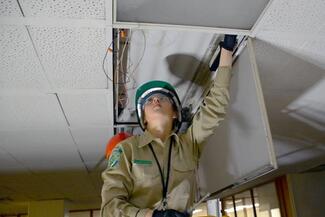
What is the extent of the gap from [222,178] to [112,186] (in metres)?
0.86

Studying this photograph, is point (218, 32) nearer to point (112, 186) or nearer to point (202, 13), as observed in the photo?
point (202, 13)

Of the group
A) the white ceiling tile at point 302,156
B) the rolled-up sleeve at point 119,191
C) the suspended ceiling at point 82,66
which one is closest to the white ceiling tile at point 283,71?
the suspended ceiling at point 82,66

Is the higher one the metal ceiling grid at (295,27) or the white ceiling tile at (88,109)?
the metal ceiling grid at (295,27)

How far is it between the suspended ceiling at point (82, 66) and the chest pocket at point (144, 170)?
0.64m

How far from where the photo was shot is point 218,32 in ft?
5.08

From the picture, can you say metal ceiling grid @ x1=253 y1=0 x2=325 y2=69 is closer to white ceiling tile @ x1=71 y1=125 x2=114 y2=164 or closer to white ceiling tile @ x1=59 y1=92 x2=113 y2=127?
white ceiling tile @ x1=59 y1=92 x2=113 y2=127

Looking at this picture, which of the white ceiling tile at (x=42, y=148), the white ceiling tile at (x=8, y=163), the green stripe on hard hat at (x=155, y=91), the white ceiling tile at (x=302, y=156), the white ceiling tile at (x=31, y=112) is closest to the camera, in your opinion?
the green stripe on hard hat at (x=155, y=91)

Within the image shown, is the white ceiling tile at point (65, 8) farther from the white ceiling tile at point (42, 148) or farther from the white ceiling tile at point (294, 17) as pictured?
the white ceiling tile at point (42, 148)

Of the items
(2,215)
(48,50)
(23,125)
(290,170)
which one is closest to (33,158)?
(23,125)

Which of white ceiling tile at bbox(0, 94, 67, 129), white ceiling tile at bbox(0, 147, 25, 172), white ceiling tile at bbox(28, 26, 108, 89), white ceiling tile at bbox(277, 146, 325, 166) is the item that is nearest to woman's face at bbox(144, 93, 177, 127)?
white ceiling tile at bbox(28, 26, 108, 89)

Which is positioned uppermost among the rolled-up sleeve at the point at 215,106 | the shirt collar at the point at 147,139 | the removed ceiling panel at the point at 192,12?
the removed ceiling panel at the point at 192,12

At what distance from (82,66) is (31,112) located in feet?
2.77

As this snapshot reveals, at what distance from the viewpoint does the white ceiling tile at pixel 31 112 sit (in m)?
2.14

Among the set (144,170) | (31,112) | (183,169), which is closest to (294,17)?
(183,169)
